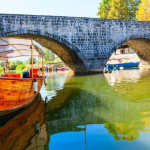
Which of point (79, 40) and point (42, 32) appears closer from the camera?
point (42, 32)

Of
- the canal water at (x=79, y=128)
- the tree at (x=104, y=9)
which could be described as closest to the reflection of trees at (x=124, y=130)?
the canal water at (x=79, y=128)

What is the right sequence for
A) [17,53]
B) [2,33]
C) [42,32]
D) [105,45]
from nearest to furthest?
[17,53] < [2,33] < [42,32] < [105,45]

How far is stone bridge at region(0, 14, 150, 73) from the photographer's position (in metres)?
11.2

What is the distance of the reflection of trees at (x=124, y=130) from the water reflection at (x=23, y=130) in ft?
3.61

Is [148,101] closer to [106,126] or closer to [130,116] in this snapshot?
[130,116]

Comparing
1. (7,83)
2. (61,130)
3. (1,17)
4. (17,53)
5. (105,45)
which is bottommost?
(61,130)

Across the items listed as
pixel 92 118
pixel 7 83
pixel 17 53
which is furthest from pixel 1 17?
pixel 92 118

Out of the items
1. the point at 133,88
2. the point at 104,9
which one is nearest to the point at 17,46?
the point at 133,88

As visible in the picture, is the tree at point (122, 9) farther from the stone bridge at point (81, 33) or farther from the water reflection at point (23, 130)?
the water reflection at point (23, 130)

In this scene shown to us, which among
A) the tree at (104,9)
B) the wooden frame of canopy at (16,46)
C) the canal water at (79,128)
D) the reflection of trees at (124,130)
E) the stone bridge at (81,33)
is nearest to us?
the canal water at (79,128)

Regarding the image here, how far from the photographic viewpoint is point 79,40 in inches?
520

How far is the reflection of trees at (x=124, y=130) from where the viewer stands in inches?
111

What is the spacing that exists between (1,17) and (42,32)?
249cm

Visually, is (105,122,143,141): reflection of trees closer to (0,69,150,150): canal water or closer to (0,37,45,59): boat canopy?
(0,69,150,150): canal water
